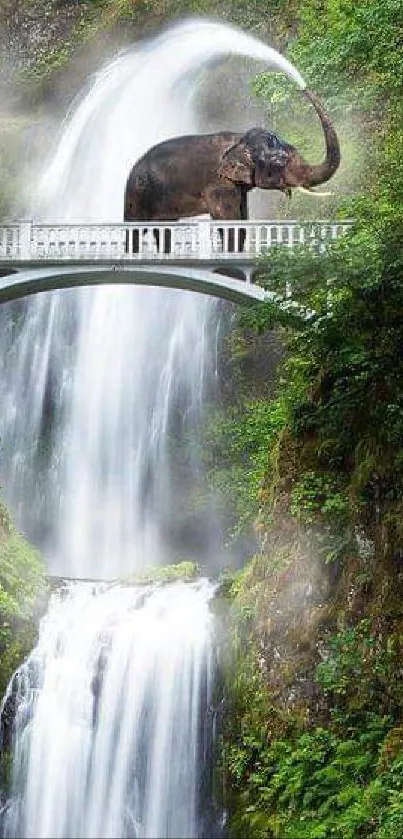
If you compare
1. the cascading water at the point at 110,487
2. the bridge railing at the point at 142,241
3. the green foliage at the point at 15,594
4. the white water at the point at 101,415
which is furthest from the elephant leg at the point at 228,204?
the white water at the point at 101,415

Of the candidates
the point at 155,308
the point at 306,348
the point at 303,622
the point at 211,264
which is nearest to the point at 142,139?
the point at 155,308

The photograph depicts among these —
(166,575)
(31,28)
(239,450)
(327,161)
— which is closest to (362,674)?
(166,575)

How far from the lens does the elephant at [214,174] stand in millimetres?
22047

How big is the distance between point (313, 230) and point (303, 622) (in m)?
6.85

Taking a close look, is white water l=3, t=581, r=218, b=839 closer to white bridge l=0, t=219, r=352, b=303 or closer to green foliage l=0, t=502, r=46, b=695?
green foliage l=0, t=502, r=46, b=695

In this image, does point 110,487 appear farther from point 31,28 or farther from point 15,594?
point 31,28

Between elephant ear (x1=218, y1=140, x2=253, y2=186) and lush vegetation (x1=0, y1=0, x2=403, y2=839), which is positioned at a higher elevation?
elephant ear (x1=218, y1=140, x2=253, y2=186)

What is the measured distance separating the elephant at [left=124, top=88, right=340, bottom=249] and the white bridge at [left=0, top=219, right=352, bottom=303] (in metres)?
1.27

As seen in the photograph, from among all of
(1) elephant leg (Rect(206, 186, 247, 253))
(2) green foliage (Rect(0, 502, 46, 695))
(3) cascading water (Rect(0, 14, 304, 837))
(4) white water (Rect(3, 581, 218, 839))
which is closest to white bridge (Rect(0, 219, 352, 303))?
(1) elephant leg (Rect(206, 186, 247, 253))

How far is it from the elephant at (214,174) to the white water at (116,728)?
7.78 m

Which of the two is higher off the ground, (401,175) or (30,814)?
(401,175)

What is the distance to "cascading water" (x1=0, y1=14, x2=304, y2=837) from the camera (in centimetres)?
1656

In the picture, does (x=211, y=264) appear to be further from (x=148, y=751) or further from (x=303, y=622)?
(x=148, y=751)

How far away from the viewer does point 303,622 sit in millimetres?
16203
